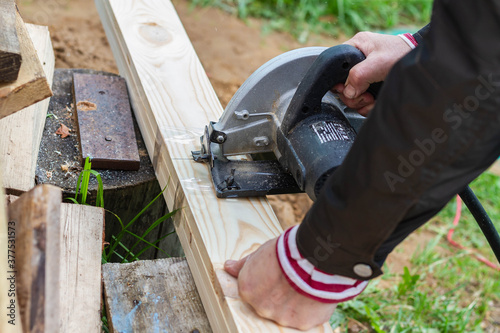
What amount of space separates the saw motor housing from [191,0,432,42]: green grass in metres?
3.33

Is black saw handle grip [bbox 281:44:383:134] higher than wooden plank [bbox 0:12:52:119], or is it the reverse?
black saw handle grip [bbox 281:44:383:134]

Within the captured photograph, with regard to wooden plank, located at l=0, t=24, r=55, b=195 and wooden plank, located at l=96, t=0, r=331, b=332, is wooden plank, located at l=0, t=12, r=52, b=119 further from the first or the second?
wooden plank, located at l=96, t=0, r=331, b=332

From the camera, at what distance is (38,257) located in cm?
96

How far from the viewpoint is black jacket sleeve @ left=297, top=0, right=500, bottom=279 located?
2.83 feet

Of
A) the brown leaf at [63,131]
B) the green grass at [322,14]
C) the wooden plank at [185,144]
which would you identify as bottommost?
the green grass at [322,14]

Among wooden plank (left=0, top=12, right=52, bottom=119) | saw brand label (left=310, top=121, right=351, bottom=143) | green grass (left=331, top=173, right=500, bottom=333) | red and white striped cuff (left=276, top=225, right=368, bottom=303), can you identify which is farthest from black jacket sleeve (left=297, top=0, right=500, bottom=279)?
green grass (left=331, top=173, right=500, bottom=333)

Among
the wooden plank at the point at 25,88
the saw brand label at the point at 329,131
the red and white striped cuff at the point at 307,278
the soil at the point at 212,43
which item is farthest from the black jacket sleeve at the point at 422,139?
the soil at the point at 212,43

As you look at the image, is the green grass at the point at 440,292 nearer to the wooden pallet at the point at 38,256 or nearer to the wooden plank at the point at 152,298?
the wooden plank at the point at 152,298

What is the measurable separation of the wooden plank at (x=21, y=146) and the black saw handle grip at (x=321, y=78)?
2.70 feet

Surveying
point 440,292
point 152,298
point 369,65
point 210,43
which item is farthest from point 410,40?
point 210,43

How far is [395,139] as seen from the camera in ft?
3.07

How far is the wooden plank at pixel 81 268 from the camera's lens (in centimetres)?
134

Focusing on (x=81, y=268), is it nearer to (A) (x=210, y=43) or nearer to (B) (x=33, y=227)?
(B) (x=33, y=227)

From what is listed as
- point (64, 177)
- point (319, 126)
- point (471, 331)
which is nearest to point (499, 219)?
point (471, 331)
